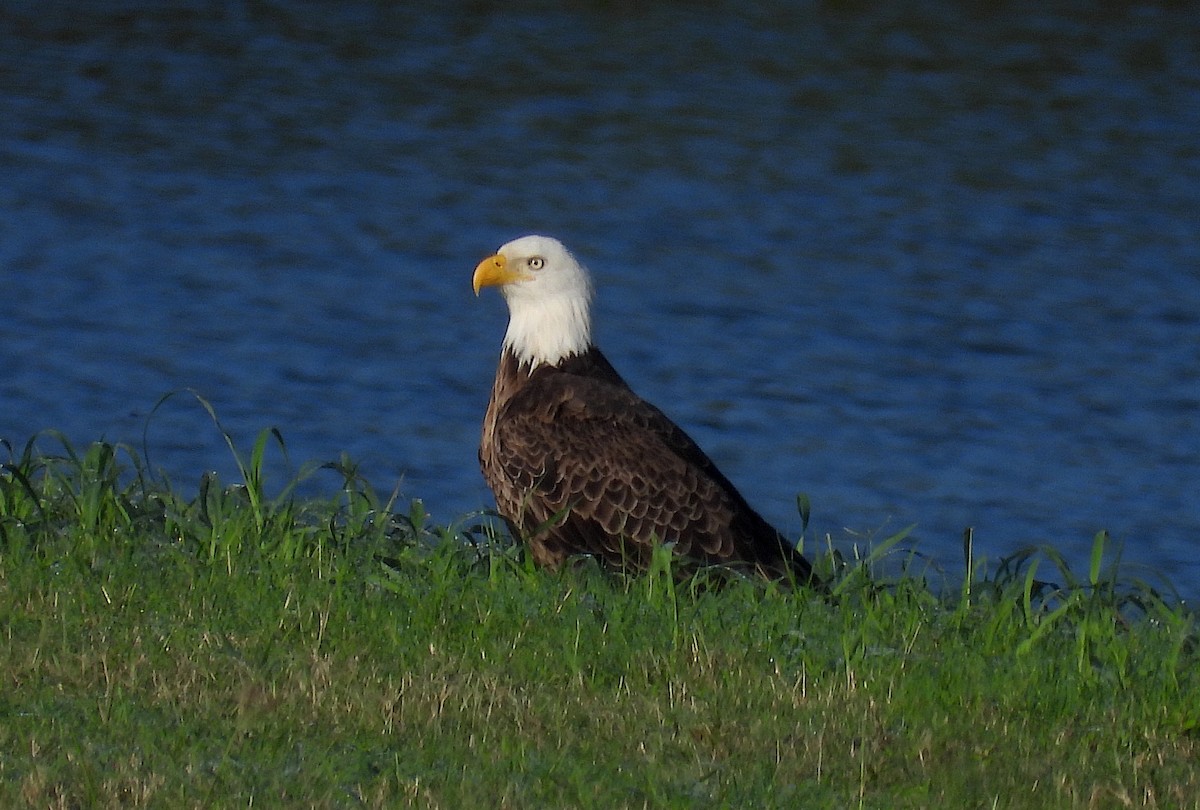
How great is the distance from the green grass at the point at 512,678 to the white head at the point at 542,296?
3.59ft

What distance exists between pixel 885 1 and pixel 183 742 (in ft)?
77.1

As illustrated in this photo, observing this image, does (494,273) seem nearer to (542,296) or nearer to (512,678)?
(542,296)

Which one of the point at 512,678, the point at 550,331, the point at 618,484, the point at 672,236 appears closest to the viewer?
the point at 512,678

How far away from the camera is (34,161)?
19.0 m

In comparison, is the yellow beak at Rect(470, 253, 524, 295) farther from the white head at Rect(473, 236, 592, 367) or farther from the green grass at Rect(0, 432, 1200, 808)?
the green grass at Rect(0, 432, 1200, 808)

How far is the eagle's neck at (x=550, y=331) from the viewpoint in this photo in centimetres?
838

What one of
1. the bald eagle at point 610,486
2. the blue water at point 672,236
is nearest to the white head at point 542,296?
the bald eagle at point 610,486

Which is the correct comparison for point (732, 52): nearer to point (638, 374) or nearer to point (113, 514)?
point (638, 374)

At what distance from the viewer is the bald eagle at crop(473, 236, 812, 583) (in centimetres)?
775

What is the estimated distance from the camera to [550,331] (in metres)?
8.39

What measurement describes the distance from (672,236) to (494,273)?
8.94m

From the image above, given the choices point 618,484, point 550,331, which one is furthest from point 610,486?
point 550,331

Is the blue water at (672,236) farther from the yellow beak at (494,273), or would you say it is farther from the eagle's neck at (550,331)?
the yellow beak at (494,273)

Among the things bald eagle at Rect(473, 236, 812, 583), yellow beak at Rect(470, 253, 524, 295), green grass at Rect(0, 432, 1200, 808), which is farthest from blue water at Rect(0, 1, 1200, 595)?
green grass at Rect(0, 432, 1200, 808)
